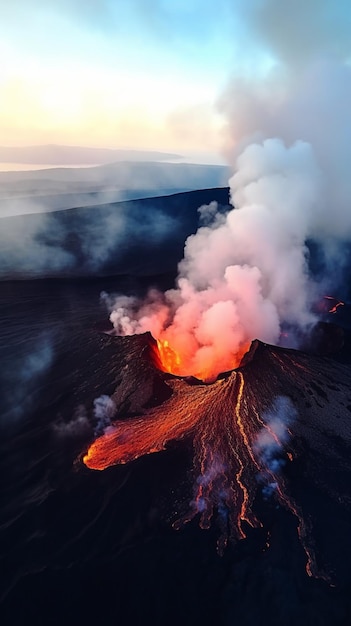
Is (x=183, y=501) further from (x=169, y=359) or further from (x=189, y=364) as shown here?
(x=169, y=359)

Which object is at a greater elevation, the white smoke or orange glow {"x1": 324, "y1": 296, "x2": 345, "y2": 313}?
the white smoke

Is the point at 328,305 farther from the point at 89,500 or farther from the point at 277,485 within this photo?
the point at 89,500

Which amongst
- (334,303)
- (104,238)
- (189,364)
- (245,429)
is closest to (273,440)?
(245,429)

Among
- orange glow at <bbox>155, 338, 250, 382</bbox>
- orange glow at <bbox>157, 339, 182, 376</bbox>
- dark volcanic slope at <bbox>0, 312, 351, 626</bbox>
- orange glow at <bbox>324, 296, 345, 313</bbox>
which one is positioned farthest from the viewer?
orange glow at <bbox>324, 296, 345, 313</bbox>

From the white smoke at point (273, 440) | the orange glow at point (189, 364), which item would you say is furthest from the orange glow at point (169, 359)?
the white smoke at point (273, 440)

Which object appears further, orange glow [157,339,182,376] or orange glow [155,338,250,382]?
orange glow [157,339,182,376]

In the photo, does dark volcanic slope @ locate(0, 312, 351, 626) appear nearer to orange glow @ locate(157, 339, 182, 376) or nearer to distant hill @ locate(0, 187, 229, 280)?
orange glow @ locate(157, 339, 182, 376)

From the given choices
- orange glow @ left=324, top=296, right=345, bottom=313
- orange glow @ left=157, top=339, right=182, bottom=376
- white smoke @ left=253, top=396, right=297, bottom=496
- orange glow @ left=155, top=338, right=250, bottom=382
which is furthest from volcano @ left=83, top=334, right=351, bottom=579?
orange glow @ left=324, top=296, right=345, bottom=313
